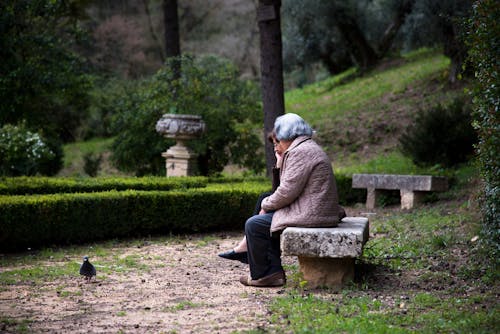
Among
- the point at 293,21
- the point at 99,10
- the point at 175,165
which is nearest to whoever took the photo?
the point at 175,165

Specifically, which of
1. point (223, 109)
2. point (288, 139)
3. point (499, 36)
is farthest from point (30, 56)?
point (499, 36)

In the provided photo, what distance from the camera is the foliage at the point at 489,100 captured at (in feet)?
17.1

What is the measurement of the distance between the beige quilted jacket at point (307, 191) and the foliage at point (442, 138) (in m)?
7.13

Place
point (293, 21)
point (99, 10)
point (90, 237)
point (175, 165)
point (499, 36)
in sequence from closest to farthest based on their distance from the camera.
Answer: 1. point (499, 36)
2. point (90, 237)
3. point (175, 165)
4. point (293, 21)
5. point (99, 10)

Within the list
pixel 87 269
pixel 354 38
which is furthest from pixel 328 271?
pixel 354 38

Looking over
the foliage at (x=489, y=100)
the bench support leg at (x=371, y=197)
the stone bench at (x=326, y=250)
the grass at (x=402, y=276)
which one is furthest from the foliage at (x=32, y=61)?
the foliage at (x=489, y=100)

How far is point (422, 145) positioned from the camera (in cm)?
1271

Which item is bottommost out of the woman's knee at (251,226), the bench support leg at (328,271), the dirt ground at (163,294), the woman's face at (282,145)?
the dirt ground at (163,294)

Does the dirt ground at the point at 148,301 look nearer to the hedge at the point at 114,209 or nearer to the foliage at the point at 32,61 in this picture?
the hedge at the point at 114,209

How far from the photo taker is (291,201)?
581 centimetres

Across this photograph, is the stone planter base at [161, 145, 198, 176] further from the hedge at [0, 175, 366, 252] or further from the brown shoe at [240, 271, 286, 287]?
the brown shoe at [240, 271, 286, 287]

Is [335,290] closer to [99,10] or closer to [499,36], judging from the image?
[499,36]

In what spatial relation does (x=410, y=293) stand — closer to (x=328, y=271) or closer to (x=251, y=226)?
(x=328, y=271)

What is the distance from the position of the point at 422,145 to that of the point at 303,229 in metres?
7.72
